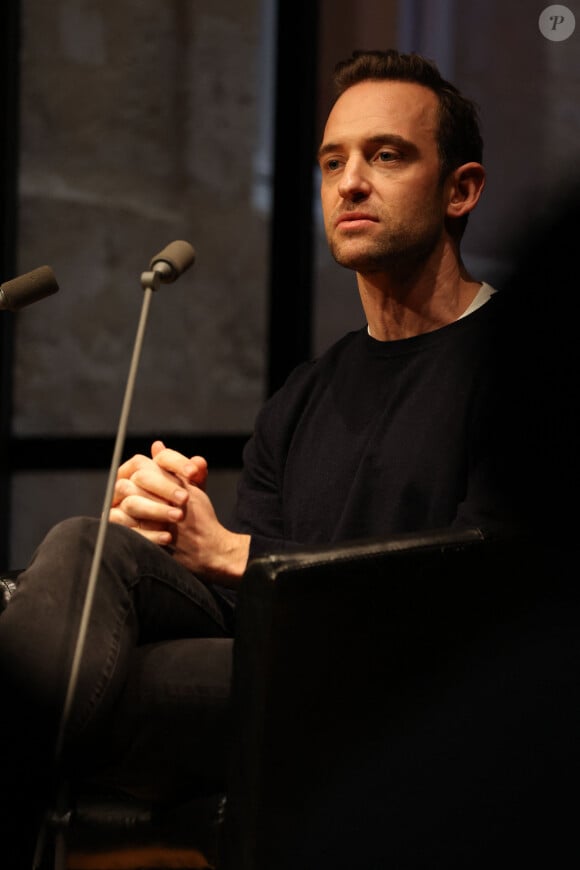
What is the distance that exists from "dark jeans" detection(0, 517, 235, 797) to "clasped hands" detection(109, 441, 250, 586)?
8.5 inches

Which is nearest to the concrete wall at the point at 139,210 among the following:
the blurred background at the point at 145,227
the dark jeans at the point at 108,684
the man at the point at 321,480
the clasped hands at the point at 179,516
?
the blurred background at the point at 145,227

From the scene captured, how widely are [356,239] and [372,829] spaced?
0.93 m

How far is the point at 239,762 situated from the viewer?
4.35 ft

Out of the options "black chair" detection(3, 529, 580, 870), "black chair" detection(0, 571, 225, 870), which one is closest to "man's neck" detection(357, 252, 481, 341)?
"black chair" detection(3, 529, 580, 870)

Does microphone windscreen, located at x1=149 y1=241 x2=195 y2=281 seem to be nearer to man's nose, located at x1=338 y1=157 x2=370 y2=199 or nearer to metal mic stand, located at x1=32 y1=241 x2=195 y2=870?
metal mic stand, located at x1=32 y1=241 x2=195 y2=870

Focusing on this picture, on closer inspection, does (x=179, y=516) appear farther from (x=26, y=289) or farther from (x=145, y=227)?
(x=145, y=227)

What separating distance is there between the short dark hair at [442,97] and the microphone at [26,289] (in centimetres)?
71

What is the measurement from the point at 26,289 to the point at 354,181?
595mm

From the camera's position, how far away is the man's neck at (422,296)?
195cm

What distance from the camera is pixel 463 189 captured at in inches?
79.0

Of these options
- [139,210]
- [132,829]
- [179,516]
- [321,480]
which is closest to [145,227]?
[139,210]

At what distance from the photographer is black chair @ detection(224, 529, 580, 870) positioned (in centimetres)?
131

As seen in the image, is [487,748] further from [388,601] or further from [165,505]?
[165,505]

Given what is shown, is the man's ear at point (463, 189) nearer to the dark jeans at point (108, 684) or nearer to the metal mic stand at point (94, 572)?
the metal mic stand at point (94, 572)
